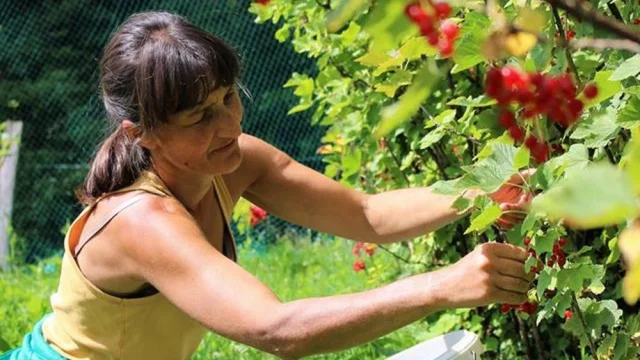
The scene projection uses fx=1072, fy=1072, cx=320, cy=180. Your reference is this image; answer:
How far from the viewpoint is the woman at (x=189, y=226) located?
1.58 meters

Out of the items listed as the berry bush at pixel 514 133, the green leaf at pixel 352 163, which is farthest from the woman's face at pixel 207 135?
the green leaf at pixel 352 163

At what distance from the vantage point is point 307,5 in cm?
272

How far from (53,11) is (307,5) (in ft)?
18.4

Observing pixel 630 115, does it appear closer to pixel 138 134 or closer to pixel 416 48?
pixel 416 48

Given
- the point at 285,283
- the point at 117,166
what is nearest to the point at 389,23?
the point at 117,166

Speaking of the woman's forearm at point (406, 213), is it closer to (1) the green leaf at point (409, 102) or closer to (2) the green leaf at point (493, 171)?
(2) the green leaf at point (493, 171)

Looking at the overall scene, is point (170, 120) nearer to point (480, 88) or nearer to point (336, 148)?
point (480, 88)

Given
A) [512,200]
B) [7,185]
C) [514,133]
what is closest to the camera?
[514,133]

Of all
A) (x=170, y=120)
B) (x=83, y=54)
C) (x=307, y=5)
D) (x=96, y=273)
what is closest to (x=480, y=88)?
(x=307, y=5)

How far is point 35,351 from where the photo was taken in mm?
2252

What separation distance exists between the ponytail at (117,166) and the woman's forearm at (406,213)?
51 centimetres

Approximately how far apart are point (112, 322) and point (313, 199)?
0.54 m

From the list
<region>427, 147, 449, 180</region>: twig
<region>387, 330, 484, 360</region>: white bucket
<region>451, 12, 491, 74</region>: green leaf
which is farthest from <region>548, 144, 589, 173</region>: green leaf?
<region>427, 147, 449, 180</region>: twig

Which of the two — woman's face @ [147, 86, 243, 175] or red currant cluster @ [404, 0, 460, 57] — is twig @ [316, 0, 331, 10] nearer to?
woman's face @ [147, 86, 243, 175]
